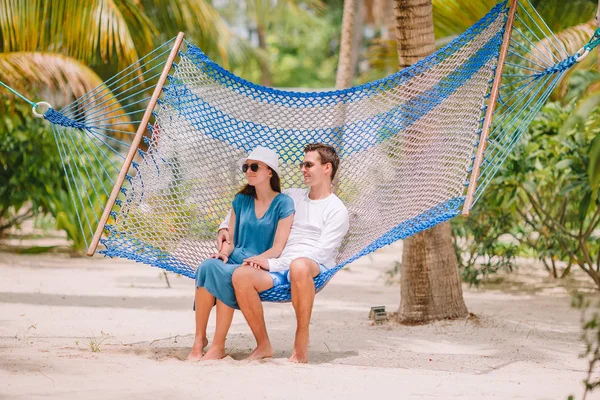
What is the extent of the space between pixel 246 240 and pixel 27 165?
12.8 feet

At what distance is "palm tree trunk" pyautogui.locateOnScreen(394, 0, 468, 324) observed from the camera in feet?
12.9

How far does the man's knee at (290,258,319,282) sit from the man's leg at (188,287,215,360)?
332 millimetres

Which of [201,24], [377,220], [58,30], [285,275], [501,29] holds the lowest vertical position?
[285,275]

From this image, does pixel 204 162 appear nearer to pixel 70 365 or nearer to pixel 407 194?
pixel 407 194

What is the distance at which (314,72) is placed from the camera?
20.4m

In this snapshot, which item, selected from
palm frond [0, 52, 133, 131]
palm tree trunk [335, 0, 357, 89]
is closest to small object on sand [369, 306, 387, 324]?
palm frond [0, 52, 133, 131]

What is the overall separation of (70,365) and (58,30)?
13.3ft

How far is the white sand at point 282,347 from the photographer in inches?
104

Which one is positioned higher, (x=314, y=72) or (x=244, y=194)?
(x=314, y=72)

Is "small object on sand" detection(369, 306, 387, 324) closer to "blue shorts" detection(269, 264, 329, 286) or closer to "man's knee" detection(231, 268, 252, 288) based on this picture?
"blue shorts" detection(269, 264, 329, 286)

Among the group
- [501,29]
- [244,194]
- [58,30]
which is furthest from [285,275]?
[58,30]

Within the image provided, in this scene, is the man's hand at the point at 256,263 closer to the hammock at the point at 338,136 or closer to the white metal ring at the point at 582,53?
the hammock at the point at 338,136

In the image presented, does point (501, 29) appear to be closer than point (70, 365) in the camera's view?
No

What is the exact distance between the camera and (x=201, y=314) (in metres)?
3.10
